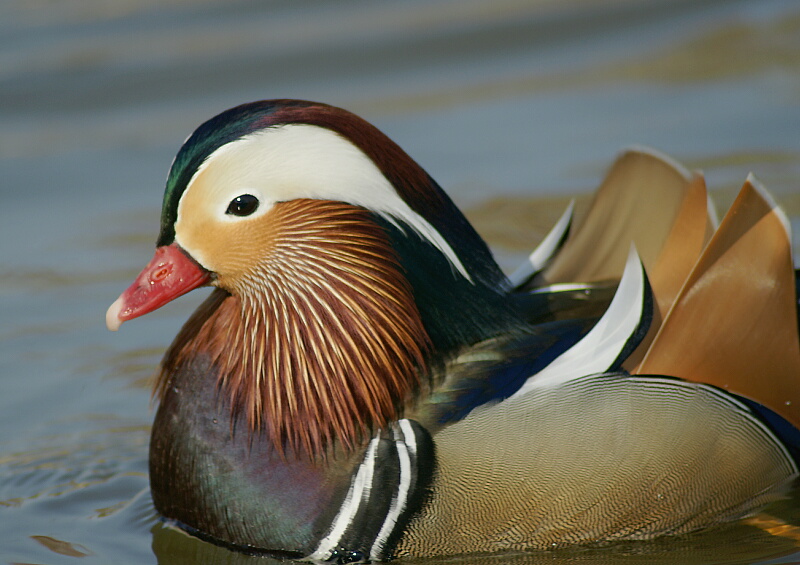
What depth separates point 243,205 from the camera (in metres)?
3.45

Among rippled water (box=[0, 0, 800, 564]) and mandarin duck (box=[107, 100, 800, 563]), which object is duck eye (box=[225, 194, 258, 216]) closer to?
mandarin duck (box=[107, 100, 800, 563])

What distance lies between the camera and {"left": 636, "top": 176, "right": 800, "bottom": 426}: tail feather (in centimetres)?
355

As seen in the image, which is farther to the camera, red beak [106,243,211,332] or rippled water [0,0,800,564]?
rippled water [0,0,800,564]

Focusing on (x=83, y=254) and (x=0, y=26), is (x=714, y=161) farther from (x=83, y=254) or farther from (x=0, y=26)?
(x=0, y=26)

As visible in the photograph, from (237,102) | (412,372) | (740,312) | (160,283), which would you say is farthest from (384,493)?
(237,102)

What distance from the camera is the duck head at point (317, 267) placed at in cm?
343

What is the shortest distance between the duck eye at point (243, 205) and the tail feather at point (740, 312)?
1205 millimetres

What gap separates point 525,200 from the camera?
6434 millimetres

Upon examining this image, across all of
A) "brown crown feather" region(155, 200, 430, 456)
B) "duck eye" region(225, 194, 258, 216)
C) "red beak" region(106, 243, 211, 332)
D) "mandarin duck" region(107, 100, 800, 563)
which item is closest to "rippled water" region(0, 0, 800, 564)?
"mandarin duck" region(107, 100, 800, 563)

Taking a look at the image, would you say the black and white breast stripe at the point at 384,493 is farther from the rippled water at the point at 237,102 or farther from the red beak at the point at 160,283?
the red beak at the point at 160,283

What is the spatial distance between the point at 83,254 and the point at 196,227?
2833 mm

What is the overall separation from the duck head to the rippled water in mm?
583

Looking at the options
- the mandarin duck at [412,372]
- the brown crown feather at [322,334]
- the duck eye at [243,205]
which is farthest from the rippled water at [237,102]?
the duck eye at [243,205]

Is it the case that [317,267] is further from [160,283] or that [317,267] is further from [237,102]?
[237,102]
